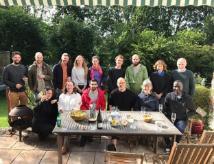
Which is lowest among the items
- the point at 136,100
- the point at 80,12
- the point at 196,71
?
the point at 196,71

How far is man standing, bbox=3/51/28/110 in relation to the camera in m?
9.05

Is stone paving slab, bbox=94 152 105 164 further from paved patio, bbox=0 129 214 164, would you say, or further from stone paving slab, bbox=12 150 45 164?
stone paving slab, bbox=12 150 45 164

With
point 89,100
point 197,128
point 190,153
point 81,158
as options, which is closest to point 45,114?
point 89,100

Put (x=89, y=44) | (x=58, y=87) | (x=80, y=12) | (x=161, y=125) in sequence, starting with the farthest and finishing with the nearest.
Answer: (x=80, y=12) < (x=89, y=44) < (x=58, y=87) < (x=161, y=125)

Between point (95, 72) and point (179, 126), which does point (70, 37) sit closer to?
point (95, 72)

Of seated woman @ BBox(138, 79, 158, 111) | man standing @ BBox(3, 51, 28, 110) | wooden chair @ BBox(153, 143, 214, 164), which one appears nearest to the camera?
wooden chair @ BBox(153, 143, 214, 164)

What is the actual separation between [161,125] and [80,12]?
28.3 meters

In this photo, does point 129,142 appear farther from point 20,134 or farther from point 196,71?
point 196,71

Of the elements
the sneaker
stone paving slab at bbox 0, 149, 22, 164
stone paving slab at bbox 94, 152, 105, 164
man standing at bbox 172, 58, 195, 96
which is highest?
man standing at bbox 172, 58, 195, 96

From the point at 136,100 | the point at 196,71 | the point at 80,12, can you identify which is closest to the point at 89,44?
the point at 196,71

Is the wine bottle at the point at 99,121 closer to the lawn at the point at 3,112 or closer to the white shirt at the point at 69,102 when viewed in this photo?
the white shirt at the point at 69,102

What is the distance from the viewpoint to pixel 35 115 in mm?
8391

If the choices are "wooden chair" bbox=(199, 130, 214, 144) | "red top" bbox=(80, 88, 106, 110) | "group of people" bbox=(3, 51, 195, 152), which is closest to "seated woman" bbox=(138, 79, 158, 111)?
"group of people" bbox=(3, 51, 195, 152)

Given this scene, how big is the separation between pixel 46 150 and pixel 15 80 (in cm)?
220
